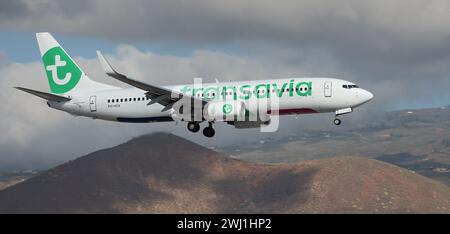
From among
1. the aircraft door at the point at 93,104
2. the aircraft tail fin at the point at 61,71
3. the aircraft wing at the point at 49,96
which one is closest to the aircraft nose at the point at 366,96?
the aircraft door at the point at 93,104

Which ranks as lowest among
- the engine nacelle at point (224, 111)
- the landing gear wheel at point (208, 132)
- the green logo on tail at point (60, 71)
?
the landing gear wheel at point (208, 132)

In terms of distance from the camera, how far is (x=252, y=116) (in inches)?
2677

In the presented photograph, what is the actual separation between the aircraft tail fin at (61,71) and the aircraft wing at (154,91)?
12.1 metres

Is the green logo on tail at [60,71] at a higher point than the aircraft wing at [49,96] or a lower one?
higher

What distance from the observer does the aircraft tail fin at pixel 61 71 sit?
8000cm

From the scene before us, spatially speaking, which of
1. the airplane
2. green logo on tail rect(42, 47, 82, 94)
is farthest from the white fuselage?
green logo on tail rect(42, 47, 82, 94)

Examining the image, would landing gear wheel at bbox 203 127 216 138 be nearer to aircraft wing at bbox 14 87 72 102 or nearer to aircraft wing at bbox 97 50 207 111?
aircraft wing at bbox 97 50 207 111

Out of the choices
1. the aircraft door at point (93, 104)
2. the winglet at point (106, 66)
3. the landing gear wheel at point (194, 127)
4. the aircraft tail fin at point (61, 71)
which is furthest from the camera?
the aircraft tail fin at point (61, 71)

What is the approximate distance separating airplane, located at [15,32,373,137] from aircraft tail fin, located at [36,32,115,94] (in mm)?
1691

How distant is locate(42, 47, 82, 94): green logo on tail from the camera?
80.7 metres

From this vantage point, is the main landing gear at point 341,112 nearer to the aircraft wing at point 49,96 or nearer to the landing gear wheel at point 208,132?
the landing gear wheel at point 208,132
